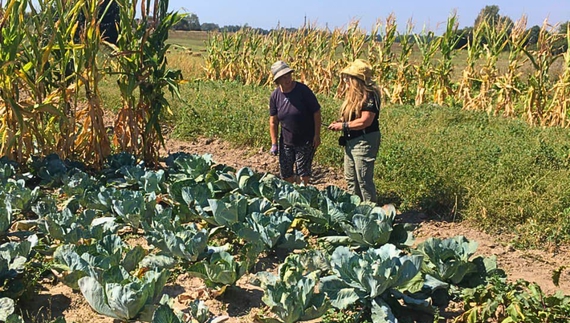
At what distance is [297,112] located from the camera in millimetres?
4934

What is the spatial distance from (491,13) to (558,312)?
9.41m

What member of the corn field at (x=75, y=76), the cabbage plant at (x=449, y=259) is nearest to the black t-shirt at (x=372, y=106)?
the cabbage plant at (x=449, y=259)

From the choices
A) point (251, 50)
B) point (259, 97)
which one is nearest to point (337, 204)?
point (259, 97)

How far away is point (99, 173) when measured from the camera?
5.73m

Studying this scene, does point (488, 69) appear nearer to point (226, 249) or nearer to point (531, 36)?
point (531, 36)

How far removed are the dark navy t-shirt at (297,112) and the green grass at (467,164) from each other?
3.60ft

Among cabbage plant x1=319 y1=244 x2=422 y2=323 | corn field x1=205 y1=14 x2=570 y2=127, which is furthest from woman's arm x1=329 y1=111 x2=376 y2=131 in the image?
corn field x1=205 y1=14 x2=570 y2=127

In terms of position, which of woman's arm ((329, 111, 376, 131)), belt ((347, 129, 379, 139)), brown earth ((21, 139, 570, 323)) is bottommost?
brown earth ((21, 139, 570, 323))

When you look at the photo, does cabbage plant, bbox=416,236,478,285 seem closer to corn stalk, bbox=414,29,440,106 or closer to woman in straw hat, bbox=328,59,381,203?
woman in straw hat, bbox=328,59,381,203

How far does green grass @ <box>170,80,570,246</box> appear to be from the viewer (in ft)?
15.4

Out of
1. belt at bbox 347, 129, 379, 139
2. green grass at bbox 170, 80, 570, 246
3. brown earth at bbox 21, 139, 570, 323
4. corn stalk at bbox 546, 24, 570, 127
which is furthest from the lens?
corn stalk at bbox 546, 24, 570, 127

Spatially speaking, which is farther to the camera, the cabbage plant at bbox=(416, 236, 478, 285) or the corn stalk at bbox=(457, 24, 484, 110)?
the corn stalk at bbox=(457, 24, 484, 110)

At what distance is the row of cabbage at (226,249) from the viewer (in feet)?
9.35

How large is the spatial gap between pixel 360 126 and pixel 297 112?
700 millimetres
